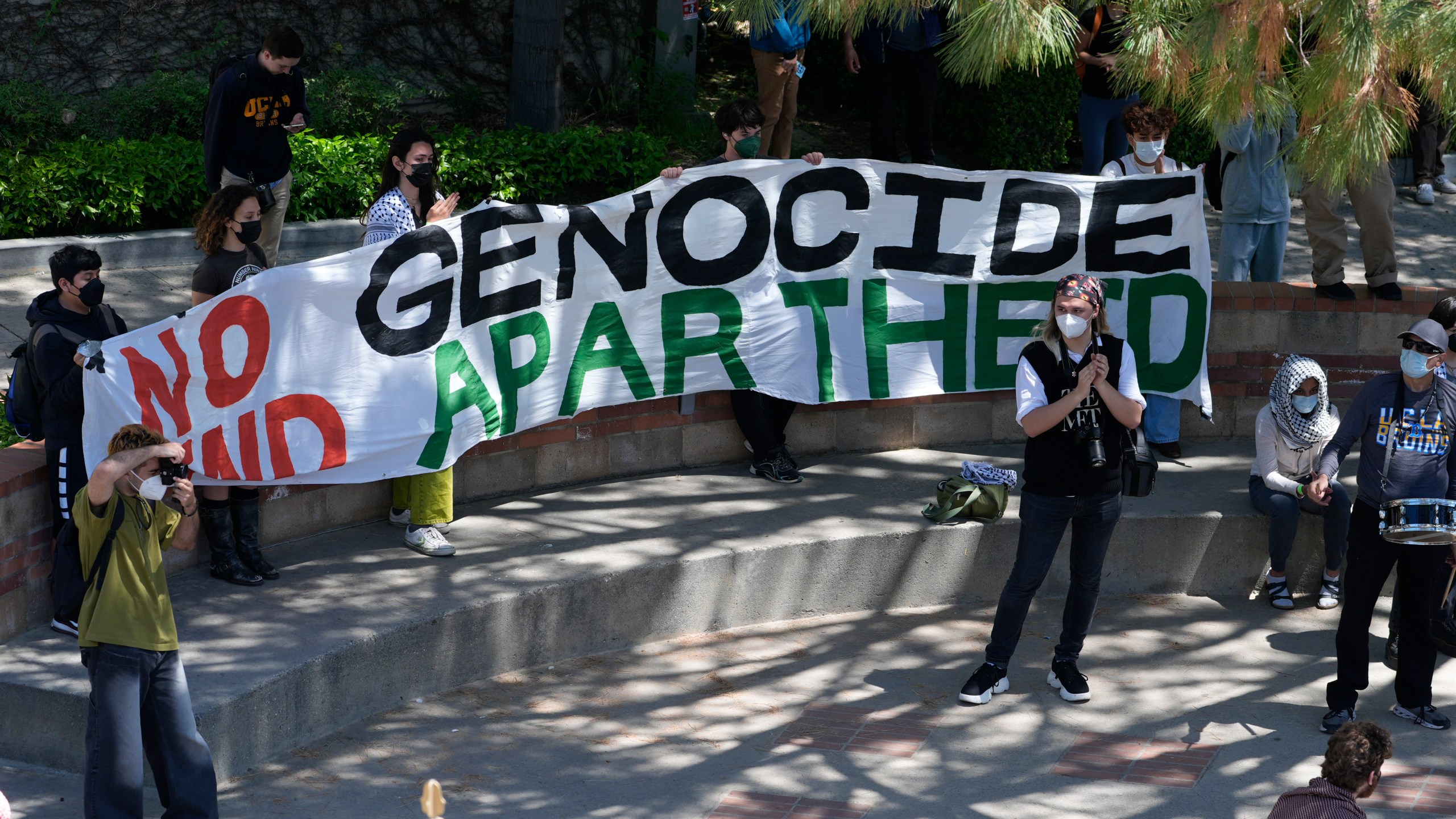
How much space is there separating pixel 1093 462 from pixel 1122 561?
82.2 inches

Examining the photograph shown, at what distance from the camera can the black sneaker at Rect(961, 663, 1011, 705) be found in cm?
723

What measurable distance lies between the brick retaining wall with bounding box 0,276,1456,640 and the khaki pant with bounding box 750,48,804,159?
2912mm

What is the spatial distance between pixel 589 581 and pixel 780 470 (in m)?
1.72

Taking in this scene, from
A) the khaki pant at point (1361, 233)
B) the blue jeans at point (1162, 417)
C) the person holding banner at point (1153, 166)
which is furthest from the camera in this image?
the khaki pant at point (1361, 233)

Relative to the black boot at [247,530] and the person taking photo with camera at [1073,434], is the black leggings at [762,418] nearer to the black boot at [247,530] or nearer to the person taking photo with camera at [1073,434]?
the person taking photo with camera at [1073,434]

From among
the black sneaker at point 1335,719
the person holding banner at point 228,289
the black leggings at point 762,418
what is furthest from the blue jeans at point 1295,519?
the person holding banner at point 228,289

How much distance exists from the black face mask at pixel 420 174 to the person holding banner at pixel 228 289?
82 cm

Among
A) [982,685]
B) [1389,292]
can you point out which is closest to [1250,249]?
[1389,292]

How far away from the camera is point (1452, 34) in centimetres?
507

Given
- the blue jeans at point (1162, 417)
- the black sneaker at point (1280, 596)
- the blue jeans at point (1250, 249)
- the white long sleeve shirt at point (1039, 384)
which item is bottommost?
the black sneaker at point (1280, 596)

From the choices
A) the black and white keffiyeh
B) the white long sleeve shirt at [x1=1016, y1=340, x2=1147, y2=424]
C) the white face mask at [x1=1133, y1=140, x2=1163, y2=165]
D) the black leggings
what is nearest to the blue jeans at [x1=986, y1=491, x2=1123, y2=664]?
the white long sleeve shirt at [x1=1016, y1=340, x2=1147, y2=424]

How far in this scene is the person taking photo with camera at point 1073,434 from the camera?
6.69 metres

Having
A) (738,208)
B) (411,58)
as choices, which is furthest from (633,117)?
(738,208)

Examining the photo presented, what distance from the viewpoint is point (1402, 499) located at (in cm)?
681
